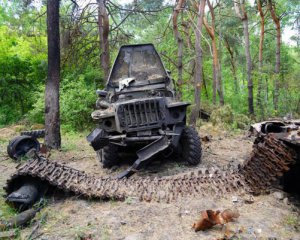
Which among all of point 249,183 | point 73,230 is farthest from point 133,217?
point 249,183

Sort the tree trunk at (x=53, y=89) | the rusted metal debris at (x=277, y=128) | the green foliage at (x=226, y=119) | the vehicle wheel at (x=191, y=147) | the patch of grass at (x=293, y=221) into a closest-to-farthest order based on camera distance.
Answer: the patch of grass at (x=293, y=221) < the rusted metal debris at (x=277, y=128) < the vehicle wheel at (x=191, y=147) < the tree trunk at (x=53, y=89) < the green foliage at (x=226, y=119)

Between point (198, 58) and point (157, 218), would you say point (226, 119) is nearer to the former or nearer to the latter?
point (198, 58)

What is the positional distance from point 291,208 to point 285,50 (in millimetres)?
26338

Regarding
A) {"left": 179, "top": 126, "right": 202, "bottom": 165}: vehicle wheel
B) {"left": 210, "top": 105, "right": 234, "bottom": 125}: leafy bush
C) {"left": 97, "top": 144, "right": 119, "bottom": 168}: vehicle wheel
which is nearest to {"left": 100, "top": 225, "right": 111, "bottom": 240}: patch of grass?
{"left": 97, "top": 144, "right": 119, "bottom": 168}: vehicle wheel

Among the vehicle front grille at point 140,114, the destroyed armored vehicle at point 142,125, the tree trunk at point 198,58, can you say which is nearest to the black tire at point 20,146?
the destroyed armored vehicle at point 142,125

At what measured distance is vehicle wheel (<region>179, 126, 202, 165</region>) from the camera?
6480mm

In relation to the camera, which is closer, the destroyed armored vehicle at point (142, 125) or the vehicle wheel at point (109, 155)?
the destroyed armored vehicle at point (142, 125)

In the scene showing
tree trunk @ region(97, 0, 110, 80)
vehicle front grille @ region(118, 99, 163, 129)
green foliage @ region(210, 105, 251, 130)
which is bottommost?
green foliage @ region(210, 105, 251, 130)

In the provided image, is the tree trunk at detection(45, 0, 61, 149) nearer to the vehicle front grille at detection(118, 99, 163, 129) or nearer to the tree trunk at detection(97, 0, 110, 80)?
the vehicle front grille at detection(118, 99, 163, 129)

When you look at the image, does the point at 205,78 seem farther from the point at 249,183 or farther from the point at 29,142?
the point at 249,183

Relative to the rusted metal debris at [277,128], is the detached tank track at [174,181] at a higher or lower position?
lower

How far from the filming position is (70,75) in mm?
14141

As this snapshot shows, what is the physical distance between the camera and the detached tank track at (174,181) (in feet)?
13.6

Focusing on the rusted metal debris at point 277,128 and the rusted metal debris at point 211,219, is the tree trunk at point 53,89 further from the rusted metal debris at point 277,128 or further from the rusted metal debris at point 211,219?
the rusted metal debris at point 211,219
